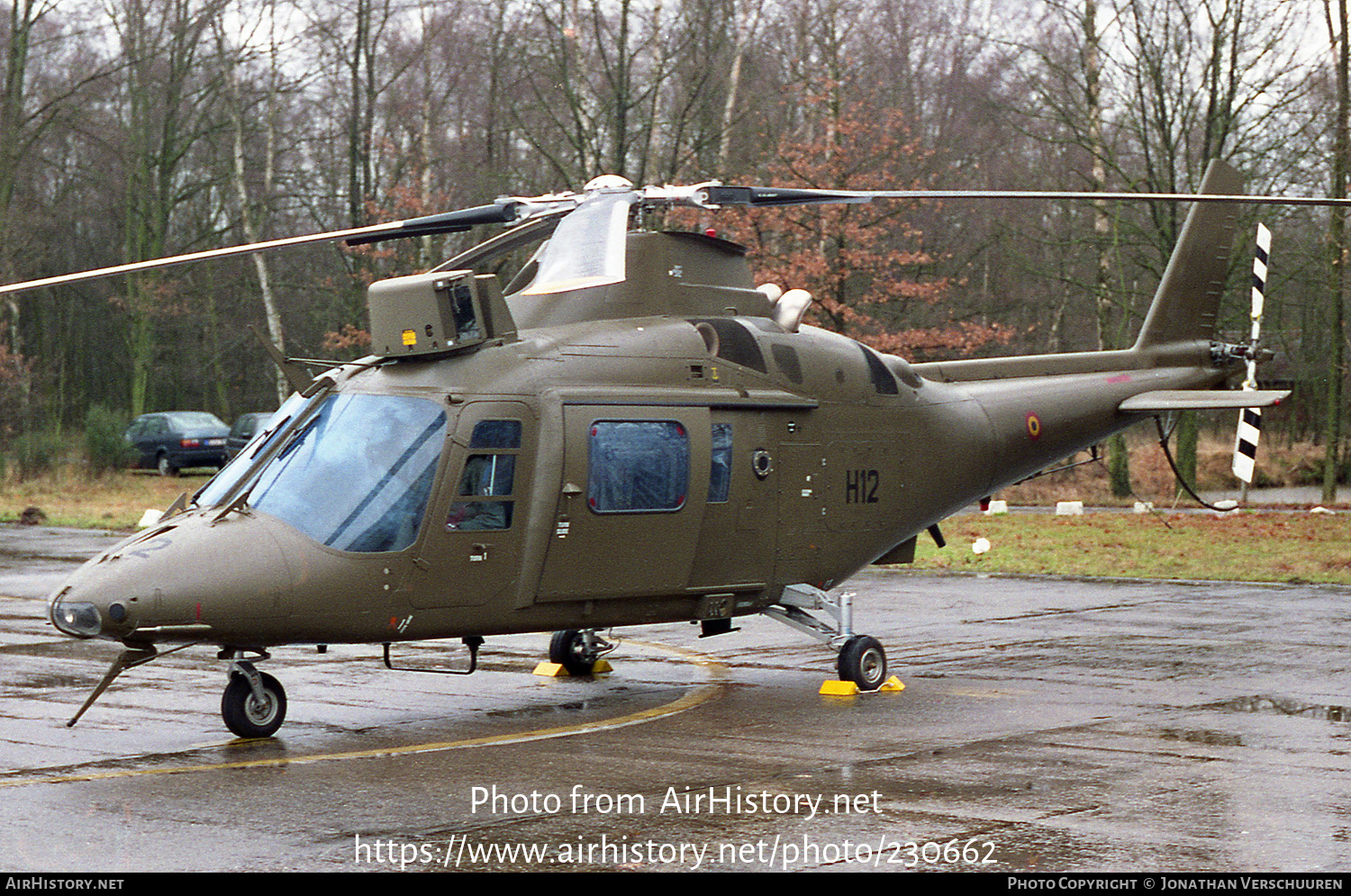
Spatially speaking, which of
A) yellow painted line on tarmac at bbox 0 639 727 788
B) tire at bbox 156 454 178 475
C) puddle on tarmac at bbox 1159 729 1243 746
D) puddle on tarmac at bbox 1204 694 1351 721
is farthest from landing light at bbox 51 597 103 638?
tire at bbox 156 454 178 475

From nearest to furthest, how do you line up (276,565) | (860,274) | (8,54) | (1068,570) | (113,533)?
(276,565)
(1068,570)
(113,533)
(860,274)
(8,54)

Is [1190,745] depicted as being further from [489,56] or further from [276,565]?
[489,56]

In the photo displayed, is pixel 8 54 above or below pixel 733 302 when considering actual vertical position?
above

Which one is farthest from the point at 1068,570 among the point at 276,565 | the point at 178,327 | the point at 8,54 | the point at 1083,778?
the point at 178,327

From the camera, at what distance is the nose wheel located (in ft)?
29.1

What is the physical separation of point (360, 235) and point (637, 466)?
2.37m

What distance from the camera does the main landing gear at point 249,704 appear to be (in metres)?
8.88

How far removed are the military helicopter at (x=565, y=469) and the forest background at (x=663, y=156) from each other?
16025 millimetres

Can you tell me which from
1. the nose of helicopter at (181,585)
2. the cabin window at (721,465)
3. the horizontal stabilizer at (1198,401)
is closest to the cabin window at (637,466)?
the cabin window at (721,465)

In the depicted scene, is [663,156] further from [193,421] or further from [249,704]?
[249,704]

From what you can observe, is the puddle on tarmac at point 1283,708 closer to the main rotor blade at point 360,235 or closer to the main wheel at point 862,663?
the main wheel at point 862,663

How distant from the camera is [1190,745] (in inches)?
337

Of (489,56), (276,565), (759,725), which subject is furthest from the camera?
(489,56)

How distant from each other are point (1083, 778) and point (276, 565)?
4.56 meters
